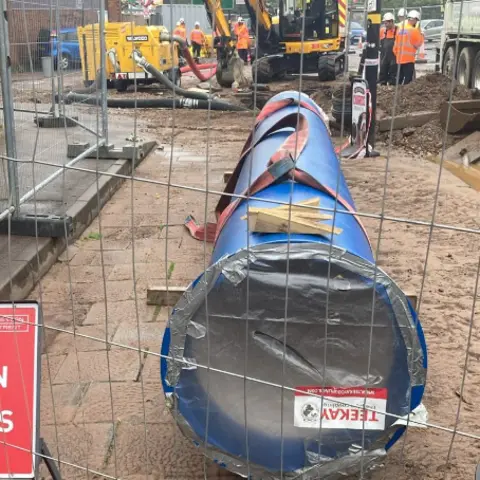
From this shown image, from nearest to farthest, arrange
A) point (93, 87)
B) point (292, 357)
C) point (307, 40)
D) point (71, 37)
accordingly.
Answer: point (292, 357) → point (71, 37) → point (93, 87) → point (307, 40)

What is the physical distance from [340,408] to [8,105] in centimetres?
346

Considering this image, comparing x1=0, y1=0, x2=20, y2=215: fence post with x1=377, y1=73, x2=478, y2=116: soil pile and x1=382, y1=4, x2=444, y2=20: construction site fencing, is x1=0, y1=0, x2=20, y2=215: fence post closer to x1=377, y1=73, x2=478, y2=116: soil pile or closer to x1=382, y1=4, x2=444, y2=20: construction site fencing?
x1=382, y1=4, x2=444, y2=20: construction site fencing

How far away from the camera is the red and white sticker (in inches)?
93.0

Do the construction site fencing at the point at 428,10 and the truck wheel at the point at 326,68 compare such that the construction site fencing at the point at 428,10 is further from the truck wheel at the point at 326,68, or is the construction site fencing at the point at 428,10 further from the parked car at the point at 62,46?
the truck wheel at the point at 326,68

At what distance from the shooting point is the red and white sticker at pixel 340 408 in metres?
2.36

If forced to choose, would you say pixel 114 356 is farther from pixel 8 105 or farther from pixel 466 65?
pixel 466 65

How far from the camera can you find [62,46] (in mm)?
6176

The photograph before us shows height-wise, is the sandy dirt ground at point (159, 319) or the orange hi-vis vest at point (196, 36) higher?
the orange hi-vis vest at point (196, 36)

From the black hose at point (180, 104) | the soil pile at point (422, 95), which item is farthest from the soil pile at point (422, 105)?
the black hose at point (180, 104)

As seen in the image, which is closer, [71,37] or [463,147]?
[71,37]

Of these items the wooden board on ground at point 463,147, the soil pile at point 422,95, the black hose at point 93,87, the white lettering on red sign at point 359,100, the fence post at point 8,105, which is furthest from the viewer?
the soil pile at point 422,95

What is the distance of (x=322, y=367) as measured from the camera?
2.40 meters

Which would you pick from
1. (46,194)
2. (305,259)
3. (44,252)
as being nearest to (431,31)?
(46,194)

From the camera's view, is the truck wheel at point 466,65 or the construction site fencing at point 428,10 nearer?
the construction site fencing at point 428,10
